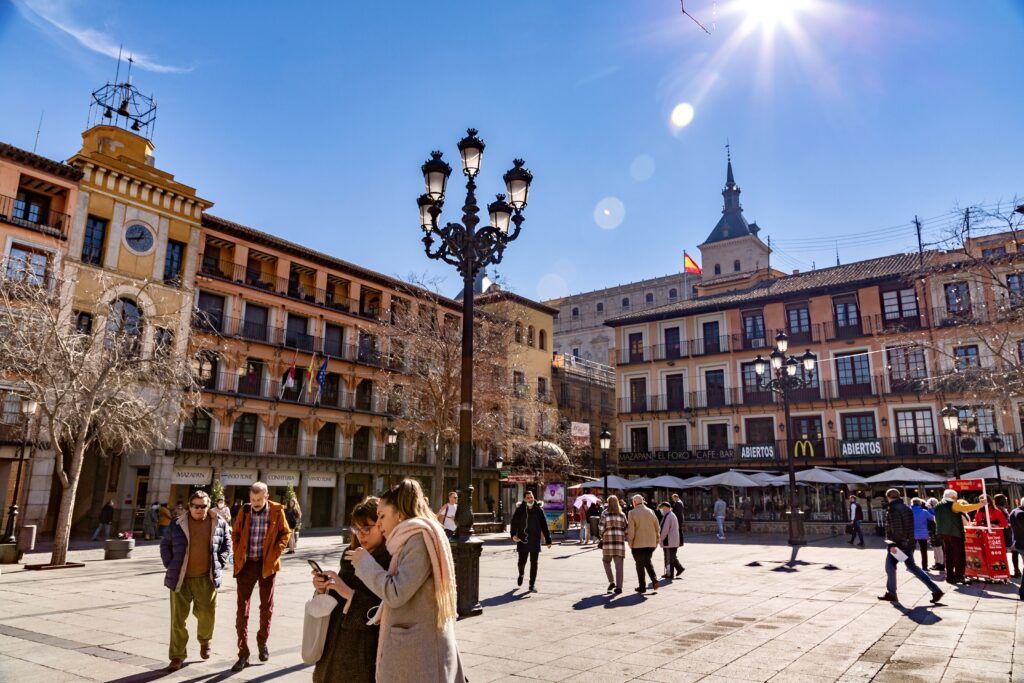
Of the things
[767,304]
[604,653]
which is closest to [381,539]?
[604,653]

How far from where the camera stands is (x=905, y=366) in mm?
34500

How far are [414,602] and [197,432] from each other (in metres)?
32.1

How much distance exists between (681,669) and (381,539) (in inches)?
157

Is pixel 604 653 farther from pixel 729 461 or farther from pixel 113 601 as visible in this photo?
pixel 729 461

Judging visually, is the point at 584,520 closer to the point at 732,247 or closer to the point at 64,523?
the point at 64,523

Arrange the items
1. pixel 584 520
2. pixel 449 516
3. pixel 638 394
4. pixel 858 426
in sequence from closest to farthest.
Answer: pixel 449 516 → pixel 584 520 → pixel 858 426 → pixel 638 394

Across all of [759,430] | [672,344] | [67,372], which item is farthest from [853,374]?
[67,372]

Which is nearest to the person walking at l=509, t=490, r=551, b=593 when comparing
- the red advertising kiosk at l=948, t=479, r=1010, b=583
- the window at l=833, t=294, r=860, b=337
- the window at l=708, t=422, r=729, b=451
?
the red advertising kiosk at l=948, t=479, r=1010, b=583

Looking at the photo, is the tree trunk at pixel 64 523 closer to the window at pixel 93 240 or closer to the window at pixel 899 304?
the window at pixel 93 240

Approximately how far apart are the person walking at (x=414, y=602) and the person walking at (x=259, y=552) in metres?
3.74

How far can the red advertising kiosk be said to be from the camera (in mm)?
11844

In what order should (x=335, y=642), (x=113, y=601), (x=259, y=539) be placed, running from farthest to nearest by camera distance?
1. (x=113, y=601)
2. (x=259, y=539)
3. (x=335, y=642)

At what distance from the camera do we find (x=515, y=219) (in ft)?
35.3

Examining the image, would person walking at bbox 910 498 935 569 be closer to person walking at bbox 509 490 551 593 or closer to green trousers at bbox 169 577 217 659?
person walking at bbox 509 490 551 593
